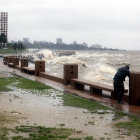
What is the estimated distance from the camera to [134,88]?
384 inches

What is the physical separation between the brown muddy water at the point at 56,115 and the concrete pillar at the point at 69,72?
335 centimetres

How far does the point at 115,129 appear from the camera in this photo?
6.91 meters

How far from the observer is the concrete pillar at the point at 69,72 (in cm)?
1468

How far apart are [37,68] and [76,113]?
11600 millimetres

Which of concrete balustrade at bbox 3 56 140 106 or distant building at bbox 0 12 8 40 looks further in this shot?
distant building at bbox 0 12 8 40

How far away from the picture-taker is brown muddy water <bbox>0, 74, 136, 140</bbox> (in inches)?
265

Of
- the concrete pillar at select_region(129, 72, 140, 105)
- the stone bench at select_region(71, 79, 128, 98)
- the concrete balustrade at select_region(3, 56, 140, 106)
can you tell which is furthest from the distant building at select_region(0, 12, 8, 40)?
the concrete pillar at select_region(129, 72, 140, 105)

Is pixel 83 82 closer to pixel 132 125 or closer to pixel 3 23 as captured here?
pixel 132 125

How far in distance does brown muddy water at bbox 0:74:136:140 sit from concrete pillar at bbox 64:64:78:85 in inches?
132

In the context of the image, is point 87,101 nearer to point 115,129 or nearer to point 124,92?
point 124,92

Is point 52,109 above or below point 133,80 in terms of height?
below

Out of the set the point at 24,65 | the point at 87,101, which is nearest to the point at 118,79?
the point at 87,101

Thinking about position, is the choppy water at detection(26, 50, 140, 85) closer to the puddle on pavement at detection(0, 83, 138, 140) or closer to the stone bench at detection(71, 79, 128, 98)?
the stone bench at detection(71, 79, 128, 98)

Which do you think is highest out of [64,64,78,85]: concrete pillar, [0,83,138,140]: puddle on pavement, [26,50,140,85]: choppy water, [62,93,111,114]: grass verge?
[64,64,78,85]: concrete pillar
